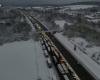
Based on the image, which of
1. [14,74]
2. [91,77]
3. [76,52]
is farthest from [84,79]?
[76,52]

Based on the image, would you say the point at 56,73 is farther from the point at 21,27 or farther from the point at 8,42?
the point at 21,27

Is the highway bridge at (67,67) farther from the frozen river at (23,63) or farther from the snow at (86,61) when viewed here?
the frozen river at (23,63)

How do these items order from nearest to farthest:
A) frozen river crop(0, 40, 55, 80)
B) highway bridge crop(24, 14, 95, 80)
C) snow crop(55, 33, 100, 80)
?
highway bridge crop(24, 14, 95, 80)
frozen river crop(0, 40, 55, 80)
snow crop(55, 33, 100, 80)

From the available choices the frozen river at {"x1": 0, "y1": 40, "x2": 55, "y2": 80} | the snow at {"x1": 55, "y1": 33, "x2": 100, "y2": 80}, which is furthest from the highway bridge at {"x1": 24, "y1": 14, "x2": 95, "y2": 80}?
Result: the frozen river at {"x1": 0, "y1": 40, "x2": 55, "y2": 80}

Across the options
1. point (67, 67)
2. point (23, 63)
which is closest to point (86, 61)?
point (67, 67)

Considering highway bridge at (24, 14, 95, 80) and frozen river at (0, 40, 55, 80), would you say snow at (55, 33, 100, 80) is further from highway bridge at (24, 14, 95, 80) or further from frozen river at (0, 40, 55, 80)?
frozen river at (0, 40, 55, 80)

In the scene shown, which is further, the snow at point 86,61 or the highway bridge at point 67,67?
the snow at point 86,61

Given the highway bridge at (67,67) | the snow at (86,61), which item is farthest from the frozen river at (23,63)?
the snow at (86,61)

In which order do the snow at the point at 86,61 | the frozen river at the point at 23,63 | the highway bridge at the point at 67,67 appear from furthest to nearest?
1. the snow at the point at 86,61
2. the frozen river at the point at 23,63
3. the highway bridge at the point at 67,67
